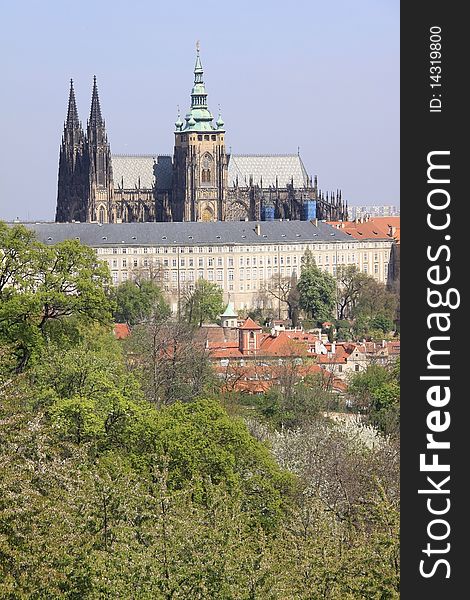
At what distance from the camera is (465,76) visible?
367 inches

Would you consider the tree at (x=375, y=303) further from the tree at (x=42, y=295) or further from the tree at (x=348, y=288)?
the tree at (x=42, y=295)

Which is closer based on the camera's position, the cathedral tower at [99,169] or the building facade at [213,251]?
the building facade at [213,251]

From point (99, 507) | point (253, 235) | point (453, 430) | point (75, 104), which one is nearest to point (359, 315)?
point (253, 235)

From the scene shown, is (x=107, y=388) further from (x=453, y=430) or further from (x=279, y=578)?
(x=453, y=430)

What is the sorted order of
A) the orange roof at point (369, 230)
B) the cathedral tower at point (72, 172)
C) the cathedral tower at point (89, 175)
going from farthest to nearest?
1. the cathedral tower at point (89, 175)
2. the cathedral tower at point (72, 172)
3. the orange roof at point (369, 230)

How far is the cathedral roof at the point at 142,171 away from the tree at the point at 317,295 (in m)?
36.0

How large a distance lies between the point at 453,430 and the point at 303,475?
25.0 meters

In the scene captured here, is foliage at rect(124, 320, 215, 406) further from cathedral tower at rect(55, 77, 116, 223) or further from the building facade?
cathedral tower at rect(55, 77, 116, 223)

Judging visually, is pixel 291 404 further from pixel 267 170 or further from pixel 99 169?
pixel 267 170

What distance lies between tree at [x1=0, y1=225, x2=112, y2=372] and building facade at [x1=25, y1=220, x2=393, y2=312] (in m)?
70.7

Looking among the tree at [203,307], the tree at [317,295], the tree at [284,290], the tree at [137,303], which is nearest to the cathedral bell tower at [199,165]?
the tree at [284,290]

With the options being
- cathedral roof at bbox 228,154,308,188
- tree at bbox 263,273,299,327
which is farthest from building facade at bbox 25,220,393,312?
Answer: cathedral roof at bbox 228,154,308,188

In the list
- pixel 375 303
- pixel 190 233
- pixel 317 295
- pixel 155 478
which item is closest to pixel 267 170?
pixel 190 233

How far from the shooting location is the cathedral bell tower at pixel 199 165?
137 m
